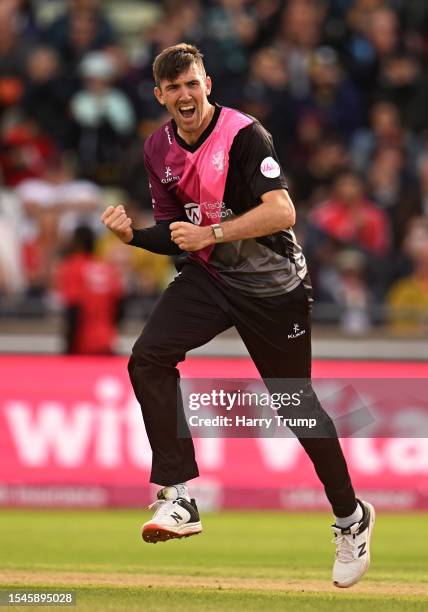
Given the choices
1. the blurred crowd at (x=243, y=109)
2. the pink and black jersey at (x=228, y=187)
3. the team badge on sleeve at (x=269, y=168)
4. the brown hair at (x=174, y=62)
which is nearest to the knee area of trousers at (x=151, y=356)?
the pink and black jersey at (x=228, y=187)

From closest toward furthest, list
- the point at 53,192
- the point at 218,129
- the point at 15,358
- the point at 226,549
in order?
the point at 218,129 → the point at 226,549 → the point at 15,358 → the point at 53,192

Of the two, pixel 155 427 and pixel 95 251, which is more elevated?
pixel 155 427

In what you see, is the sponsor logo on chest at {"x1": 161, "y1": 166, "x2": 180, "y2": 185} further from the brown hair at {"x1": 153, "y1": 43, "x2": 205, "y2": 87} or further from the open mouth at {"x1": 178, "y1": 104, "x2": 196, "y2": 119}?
the brown hair at {"x1": 153, "y1": 43, "x2": 205, "y2": 87}

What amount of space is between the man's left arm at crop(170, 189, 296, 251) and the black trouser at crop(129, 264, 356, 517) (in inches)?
16.9

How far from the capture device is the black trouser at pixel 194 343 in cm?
747

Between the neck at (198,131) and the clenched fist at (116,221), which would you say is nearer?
the clenched fist at (116,221)

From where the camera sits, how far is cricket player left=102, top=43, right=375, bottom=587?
7375 mm

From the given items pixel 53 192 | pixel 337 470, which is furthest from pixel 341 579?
pixel 53 192

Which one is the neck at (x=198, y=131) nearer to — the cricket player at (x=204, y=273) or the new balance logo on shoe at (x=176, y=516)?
the cricket player at (x=204, y=273)

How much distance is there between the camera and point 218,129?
7473 millimetres

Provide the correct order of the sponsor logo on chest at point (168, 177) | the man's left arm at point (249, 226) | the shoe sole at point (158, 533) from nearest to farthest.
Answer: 1. the man's left arm at point (249, 226)
2. the shoe sole at point (158, 533)
3. the sponsor logo on chest at point (168, 177)

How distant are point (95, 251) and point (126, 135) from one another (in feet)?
8.48

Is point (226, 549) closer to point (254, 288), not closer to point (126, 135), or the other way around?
point (254, 288)

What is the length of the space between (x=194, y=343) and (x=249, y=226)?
0.71 meters
